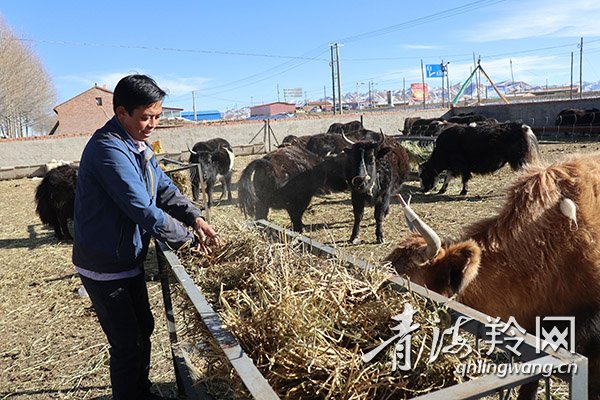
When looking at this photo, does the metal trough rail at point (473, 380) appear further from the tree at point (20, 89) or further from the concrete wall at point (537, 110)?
the tree at point (20, 89)

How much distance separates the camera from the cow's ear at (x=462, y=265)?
83.1 inches

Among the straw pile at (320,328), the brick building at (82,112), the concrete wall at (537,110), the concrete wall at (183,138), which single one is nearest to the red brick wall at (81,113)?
the brick building at (82,112)

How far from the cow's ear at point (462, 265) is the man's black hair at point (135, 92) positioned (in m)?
1.72

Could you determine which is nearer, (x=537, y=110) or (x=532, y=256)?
(x=532, y=256)

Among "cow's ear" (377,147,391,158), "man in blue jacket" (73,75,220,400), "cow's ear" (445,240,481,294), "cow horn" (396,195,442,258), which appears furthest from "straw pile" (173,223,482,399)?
"cow's ear" (377,147,391,158)

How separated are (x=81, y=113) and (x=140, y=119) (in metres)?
54.7

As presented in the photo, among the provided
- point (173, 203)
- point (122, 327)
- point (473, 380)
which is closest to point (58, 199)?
point (173, 203)

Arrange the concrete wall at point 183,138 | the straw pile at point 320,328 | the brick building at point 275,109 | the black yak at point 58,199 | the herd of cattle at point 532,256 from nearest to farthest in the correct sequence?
the straw pile at point 320,328, the herd of cattle at point 532,256, the black yak at point 58,199, the concrete wall at point 183,138, the brick building at point 275,109

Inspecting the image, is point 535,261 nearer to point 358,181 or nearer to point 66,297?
point 358,181

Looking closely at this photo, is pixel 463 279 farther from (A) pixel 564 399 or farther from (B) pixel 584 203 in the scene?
(A) pixel 564 399

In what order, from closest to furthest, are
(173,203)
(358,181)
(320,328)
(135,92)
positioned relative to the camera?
(320,328) < (135,92) < (173,203) < (358,181)

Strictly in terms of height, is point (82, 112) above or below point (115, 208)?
above

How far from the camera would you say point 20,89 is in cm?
4809

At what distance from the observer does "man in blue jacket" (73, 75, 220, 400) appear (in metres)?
2.24
